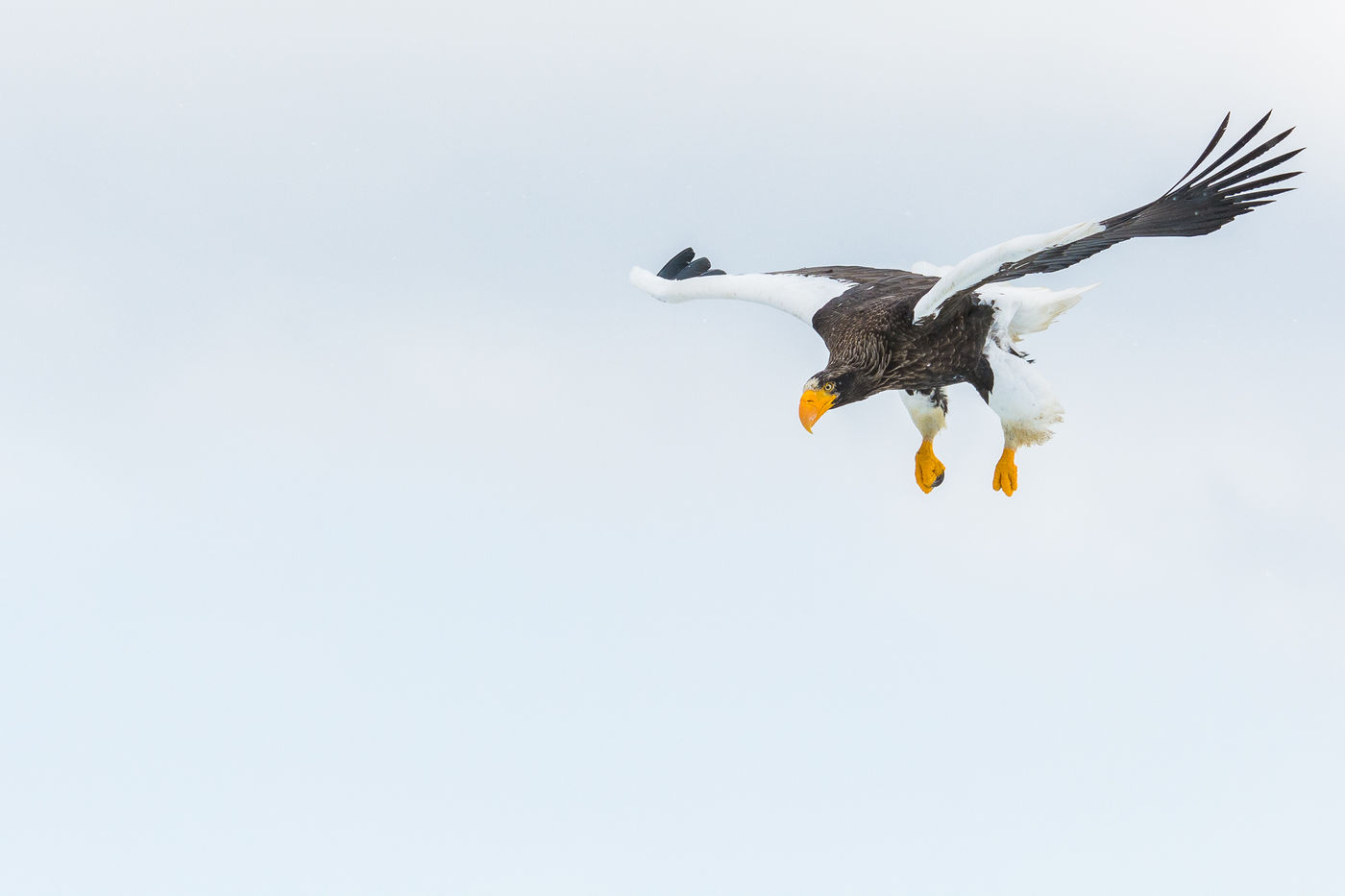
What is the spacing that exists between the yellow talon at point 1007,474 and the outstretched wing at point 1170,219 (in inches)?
97.6

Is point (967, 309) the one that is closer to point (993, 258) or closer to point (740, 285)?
point (993, 258)

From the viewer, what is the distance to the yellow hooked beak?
518 inches

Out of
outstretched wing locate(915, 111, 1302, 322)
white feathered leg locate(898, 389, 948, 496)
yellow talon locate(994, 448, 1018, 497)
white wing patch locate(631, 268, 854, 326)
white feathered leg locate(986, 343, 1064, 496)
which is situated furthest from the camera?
white feathered leg locate(898, 389, 948, 496)

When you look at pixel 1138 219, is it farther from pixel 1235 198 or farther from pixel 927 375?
pixel 927 375

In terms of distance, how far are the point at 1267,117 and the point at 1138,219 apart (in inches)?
54.2

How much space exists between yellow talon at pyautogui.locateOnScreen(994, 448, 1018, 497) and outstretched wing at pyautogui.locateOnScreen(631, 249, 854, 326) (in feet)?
7.95

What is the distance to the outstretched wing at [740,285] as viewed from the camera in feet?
49.9

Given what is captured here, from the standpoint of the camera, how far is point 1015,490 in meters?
14.6

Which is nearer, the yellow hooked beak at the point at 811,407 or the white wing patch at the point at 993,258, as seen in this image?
the white wing patch at the point at 993,258

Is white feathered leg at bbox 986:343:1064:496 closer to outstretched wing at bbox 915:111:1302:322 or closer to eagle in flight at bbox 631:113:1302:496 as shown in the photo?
eagle in flight at bbox 631:113:1302:496

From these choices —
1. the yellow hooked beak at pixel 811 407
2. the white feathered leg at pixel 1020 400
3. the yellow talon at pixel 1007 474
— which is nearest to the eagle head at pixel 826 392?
the yellow hooked beak at pixel 811 407

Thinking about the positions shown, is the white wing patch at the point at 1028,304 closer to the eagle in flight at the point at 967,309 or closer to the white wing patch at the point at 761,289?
the eagle in flight at the point at 967,309

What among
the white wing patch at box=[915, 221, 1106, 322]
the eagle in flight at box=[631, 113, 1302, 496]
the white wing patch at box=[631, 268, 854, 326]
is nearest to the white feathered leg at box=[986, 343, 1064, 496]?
the eagle in flight at box=[631, 113, 1302, 496]

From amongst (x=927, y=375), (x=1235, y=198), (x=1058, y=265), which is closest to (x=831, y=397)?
(x=927, y=375)
